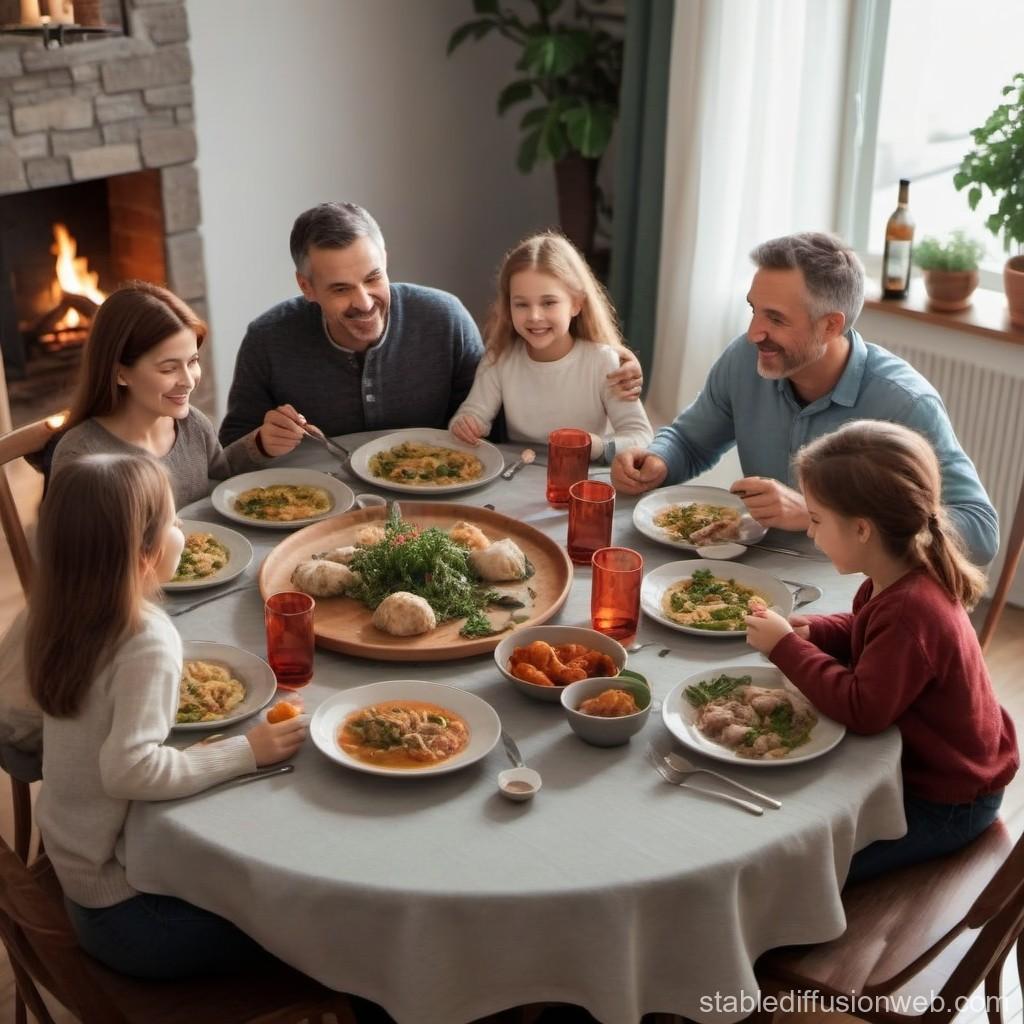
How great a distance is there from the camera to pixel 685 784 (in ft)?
5.86

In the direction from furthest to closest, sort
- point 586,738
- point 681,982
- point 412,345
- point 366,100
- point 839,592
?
point 366,100 < point 412,345 < point 839,592 < point 586,738 < point 681,982

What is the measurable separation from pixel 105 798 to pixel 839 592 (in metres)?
1.25

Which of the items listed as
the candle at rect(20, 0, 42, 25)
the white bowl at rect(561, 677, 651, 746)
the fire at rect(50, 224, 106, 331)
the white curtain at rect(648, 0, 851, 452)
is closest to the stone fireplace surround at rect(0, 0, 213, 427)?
the candle at rect(20, 0, 42, 25)

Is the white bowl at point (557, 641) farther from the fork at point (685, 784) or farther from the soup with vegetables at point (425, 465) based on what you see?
the soup with vegetables at point (425, 465)

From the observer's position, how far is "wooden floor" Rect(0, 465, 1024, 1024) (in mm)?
2449

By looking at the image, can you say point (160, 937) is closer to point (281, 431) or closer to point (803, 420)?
point (281, 431)

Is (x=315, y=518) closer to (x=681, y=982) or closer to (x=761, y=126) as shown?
(x=681, y=982)

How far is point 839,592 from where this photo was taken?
228 cm

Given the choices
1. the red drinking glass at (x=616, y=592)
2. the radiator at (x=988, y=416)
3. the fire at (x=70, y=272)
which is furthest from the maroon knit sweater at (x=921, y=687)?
the fire at (x=70, y=272)

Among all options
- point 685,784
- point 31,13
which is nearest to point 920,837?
point 685,784

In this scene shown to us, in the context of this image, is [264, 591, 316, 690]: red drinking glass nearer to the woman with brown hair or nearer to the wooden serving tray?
the wooden serving tray

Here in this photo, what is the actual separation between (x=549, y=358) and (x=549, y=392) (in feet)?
0.28

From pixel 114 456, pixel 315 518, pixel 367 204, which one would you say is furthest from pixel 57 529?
pixel 367 204

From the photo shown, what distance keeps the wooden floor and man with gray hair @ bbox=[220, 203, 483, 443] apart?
1.14m
